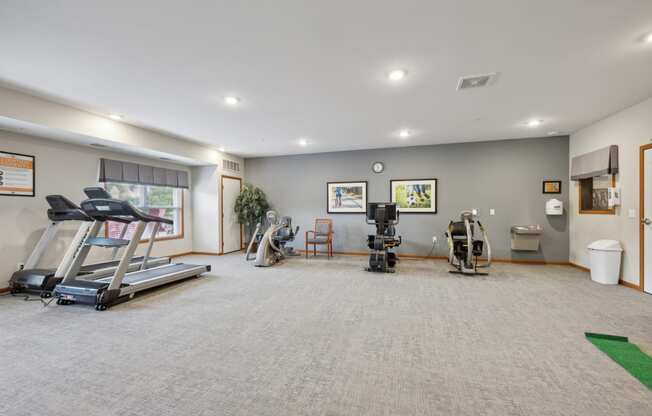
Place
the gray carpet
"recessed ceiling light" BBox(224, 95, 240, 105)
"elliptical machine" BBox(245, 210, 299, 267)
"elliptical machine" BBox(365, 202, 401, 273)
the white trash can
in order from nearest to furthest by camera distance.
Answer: the gray carpet < "recessed ceiling light" BBox(224, 95, 240, 105) < the white trash can < "elliptical machine" BBox(365, 202, 401, 273) < "elliptical machine" BBox(245, 210, 299, 267)

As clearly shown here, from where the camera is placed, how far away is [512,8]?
6.49ft

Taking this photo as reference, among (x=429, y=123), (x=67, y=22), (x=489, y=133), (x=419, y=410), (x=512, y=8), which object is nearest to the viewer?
(x=419, y=410)

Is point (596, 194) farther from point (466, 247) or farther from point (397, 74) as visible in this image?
point (397, 74)

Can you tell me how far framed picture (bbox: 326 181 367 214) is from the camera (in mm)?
6918

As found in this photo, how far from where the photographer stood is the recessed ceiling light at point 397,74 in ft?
9.61

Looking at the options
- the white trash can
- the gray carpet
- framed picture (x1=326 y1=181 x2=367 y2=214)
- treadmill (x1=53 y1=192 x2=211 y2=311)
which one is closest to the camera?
the gray carpet

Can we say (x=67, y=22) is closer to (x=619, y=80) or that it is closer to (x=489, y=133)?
(x=619, y=80)

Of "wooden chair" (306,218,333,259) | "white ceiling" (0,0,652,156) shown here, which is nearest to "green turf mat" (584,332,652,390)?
"white ceiling" (0,0,652,156)

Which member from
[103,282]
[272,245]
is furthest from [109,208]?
[272,245]

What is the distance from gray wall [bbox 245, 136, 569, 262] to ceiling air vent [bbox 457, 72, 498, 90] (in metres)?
3.28

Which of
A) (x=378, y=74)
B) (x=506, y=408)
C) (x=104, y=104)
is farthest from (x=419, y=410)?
(x=104, y=104)

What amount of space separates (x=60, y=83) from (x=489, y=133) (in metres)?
7.04

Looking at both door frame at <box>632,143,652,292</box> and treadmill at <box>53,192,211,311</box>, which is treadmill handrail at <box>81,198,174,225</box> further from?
door frame at <box>632,143,652,292</box>

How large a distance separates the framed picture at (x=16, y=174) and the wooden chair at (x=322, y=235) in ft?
16.3
